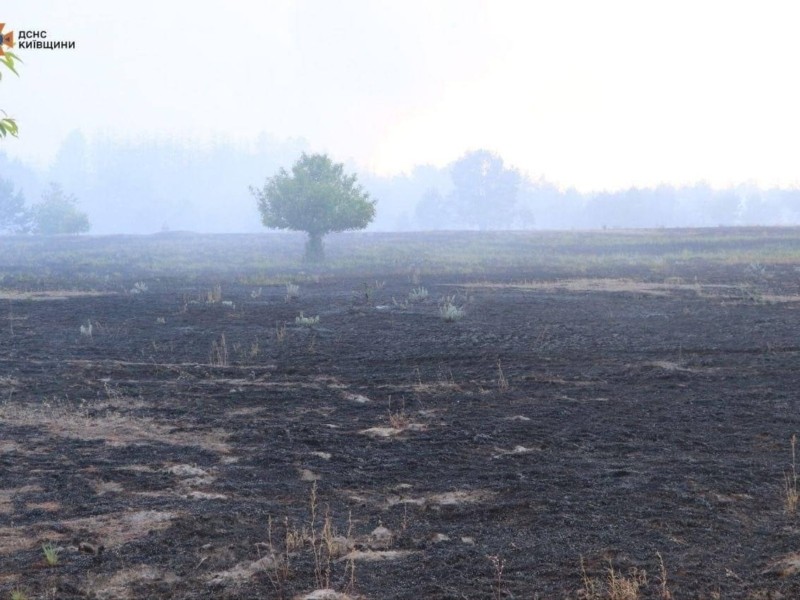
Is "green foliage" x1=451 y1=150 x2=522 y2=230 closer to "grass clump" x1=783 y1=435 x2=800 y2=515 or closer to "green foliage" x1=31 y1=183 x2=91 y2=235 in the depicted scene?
"green foliage" x1=31 y1=183 x2=91 y2=235

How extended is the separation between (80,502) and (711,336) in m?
14.0

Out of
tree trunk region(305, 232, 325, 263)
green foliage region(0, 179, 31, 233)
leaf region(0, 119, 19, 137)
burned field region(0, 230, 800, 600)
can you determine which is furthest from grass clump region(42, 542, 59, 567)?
green foliage region(0, 179, 31, 233)

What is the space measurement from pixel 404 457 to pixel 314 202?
43.2 m

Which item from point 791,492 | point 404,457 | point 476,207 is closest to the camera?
point 791,492

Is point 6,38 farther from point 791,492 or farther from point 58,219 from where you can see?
point 58,219

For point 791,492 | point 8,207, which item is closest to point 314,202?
point 791,492

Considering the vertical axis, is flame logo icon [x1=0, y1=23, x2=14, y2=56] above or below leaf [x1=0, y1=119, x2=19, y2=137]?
above

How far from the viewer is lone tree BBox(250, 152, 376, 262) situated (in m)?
51.7

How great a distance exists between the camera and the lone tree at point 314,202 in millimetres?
51656

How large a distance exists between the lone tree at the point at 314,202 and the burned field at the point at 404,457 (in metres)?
30.5

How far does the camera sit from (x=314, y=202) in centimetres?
5153

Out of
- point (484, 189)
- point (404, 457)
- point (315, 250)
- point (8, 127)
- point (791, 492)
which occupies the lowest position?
point (404, 457)

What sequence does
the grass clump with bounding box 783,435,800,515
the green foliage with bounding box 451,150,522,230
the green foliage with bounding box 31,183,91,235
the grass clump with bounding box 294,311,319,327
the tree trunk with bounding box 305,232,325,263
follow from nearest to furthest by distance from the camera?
the grass clump with bounding box 783,435,800,515, the grass clump with bounding box 294,311,319,327, the tree trunk with bounding box 305,232,325,263, the green foliage with bounding box 31,183,91,235, the green foliage with bounding box 451,150,522,230

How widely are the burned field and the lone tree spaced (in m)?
30.5
